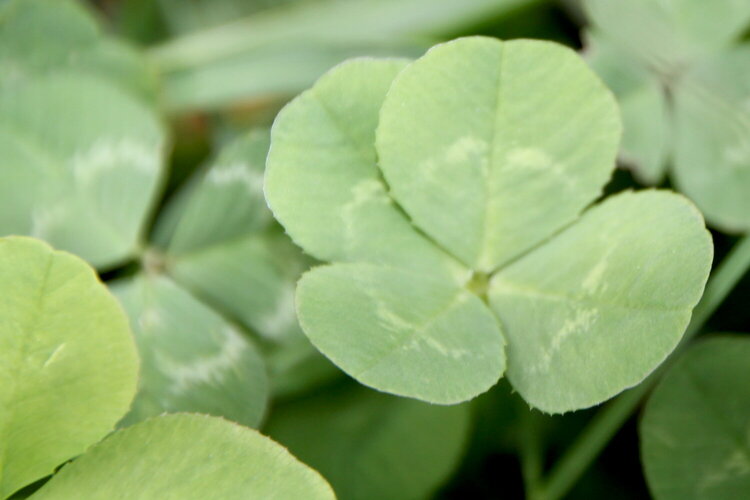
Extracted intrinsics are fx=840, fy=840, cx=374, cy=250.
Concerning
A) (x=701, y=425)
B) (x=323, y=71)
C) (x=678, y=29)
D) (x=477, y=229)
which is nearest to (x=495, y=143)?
(x=477, y=229)

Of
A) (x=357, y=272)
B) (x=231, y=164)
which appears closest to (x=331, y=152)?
(x=357, y=272)

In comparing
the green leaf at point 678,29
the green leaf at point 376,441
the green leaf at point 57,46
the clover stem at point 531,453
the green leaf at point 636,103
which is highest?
the green leaf at point 57,46

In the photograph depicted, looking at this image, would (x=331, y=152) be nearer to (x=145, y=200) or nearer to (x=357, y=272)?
(x=357, y=272)

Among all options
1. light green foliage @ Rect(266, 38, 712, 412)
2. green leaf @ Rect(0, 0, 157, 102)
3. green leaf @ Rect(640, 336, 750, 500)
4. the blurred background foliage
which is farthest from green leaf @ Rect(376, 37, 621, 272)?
green leaf @ Rect(0, 0, 157, 102)

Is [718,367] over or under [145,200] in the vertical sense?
under

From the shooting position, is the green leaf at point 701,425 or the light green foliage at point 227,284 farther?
the light green foliage at point 227,284

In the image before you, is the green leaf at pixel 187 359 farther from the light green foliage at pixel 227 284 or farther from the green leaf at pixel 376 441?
the green leaf at pixel 376 441

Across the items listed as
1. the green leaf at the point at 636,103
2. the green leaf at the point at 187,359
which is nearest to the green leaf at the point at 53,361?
the green leaf at the point at 187,359

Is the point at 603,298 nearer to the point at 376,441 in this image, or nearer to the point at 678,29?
the point at 376,441
